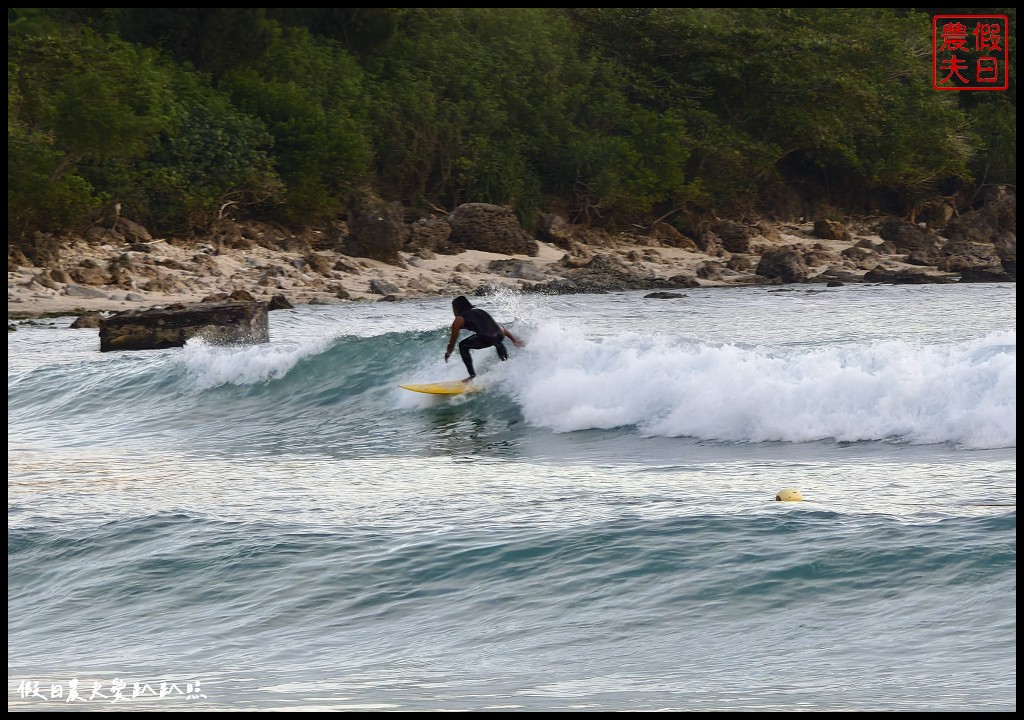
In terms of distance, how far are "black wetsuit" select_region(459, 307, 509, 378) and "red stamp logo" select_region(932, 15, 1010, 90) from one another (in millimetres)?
37845

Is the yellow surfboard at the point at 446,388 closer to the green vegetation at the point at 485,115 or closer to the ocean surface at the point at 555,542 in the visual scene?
the ocean surface at the point at 555,542

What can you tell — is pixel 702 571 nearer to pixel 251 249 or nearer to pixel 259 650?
pixel 259 650

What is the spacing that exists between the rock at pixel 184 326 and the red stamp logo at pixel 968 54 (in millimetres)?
34188

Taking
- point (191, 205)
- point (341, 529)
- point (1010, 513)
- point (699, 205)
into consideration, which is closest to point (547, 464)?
point (341, 529)

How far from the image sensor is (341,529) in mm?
8328

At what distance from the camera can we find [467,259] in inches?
1567

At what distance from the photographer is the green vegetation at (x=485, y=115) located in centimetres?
3484

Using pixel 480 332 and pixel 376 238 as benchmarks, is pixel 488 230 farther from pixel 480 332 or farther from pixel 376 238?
pixel 480 332

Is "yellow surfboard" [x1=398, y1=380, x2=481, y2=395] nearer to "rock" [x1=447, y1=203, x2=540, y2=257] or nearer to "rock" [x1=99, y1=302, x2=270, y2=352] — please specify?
"rock" [x1=99, y1=302, x2=270, y2=352]

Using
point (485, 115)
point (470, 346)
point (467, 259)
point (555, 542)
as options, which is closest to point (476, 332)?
point (470, 346)

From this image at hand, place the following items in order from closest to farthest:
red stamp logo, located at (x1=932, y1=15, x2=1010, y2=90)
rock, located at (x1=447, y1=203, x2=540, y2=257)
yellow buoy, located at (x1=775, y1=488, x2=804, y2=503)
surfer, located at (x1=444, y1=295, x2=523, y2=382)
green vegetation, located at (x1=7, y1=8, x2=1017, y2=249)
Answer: yellow buoy, located at (x1=775, y1=488, x2=804, y2=503) < surfer, located at (x1=444, y1=295, x2=523, y2=382) < green vegetation, located at (x1=7, y1=8, x2=1017, y2=249) < rock, located at (x1=447, y1=203, x2=540, y2=257) < red stamp logo, located at (x1=932, y1=15, x2=1010, y2=90)

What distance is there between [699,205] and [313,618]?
44177mm

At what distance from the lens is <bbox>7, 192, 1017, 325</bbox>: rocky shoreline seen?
3288 cm

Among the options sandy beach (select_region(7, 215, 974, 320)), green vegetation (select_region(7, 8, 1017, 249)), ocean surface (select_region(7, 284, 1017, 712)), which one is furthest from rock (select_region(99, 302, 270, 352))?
green vegetation (select_region(7, 8, 1017, 249))
